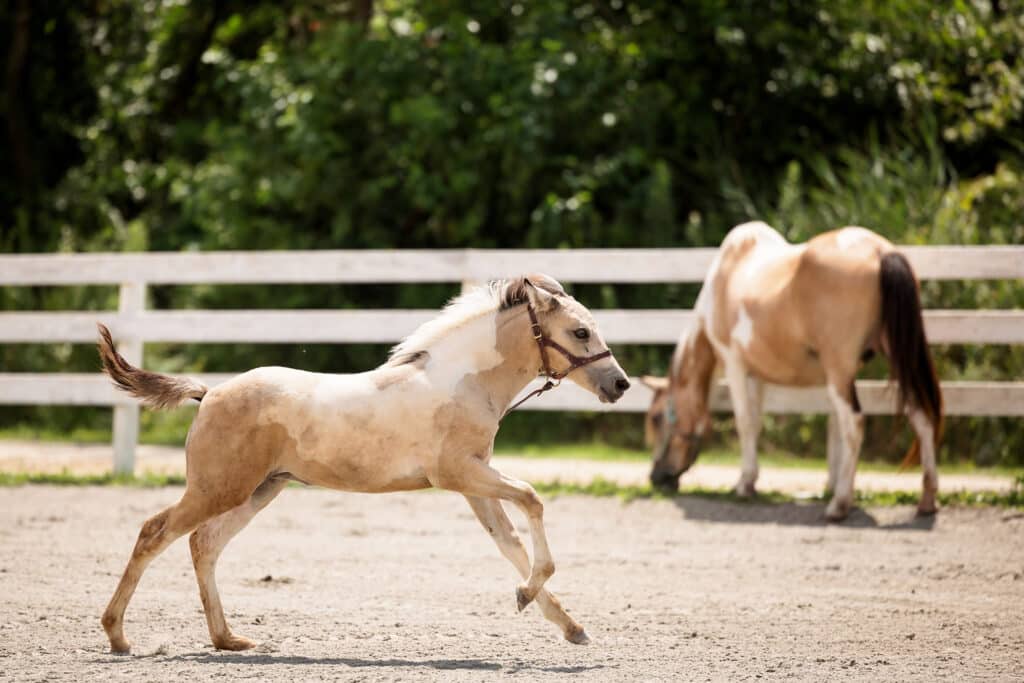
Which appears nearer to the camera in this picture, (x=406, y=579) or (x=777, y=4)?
(x=406, y=579)

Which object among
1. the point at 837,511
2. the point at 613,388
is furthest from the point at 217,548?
the point at 837,511

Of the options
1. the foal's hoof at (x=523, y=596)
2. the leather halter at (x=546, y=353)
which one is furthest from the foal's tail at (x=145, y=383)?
the foal's hoof at (x=523, y=596)

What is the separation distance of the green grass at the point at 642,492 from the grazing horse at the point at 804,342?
0.18m

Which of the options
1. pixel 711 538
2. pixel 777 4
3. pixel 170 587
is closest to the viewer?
pixel 170 587

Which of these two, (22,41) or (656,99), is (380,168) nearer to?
(656,99)

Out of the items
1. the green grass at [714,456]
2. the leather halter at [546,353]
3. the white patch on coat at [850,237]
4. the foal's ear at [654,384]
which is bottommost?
the green grass at [714,456]

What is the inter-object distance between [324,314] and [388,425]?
5.42 m

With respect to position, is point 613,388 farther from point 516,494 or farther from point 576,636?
point 576,636

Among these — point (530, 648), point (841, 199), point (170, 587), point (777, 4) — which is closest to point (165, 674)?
point (530, 648)

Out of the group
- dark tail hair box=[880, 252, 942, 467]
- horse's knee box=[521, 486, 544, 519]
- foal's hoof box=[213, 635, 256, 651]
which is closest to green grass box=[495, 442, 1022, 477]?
dark tail hair box=[880, 252, 942, 467]

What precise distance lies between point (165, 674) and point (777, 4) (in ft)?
43.8

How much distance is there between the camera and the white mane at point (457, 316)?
562 cm

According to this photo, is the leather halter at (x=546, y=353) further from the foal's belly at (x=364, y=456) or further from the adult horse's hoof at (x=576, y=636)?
the adult horse's hoof at (x=576, y=636)

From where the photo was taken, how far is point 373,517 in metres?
9.04
